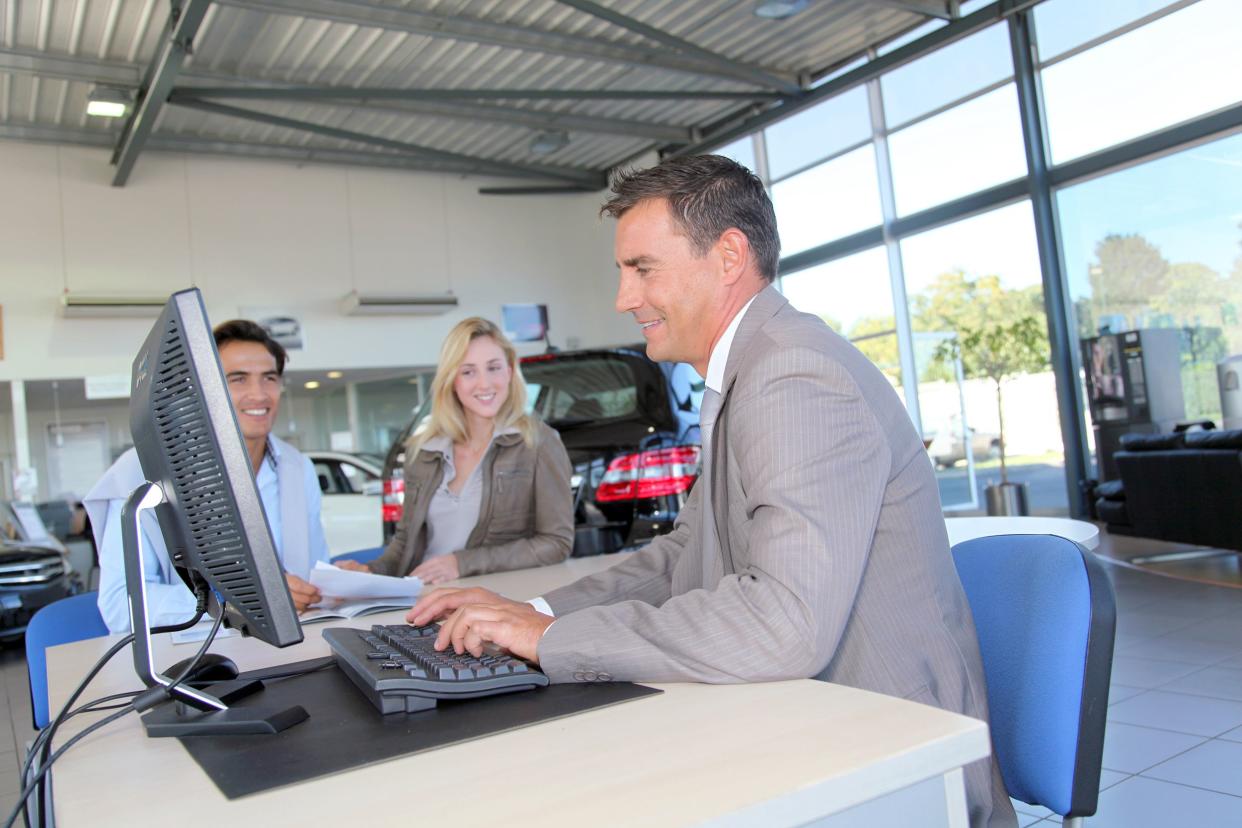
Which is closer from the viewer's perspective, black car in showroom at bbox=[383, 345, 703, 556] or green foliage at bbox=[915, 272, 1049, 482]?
black car in showroom at bbox=[383, 345, 703, 556]

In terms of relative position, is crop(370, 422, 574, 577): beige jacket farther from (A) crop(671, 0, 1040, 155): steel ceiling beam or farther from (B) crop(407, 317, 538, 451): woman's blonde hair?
(A) crop(671, 0, 1040, 155): steel ceiling beam

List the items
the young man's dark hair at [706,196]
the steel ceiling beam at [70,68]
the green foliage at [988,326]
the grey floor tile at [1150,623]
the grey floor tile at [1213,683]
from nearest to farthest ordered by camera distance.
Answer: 1. the young man's dark hair at [706,196]
2. the grey floor tile at [1213,683]
3. the grey floor tile at [1150,623]
4. the steel ceiling beam at [70,68]
5. the green foliage at [988,326]

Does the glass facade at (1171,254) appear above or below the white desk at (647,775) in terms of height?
above

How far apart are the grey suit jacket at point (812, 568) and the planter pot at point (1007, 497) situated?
7.76 m

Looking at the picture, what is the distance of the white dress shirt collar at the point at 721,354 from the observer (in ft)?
4.31

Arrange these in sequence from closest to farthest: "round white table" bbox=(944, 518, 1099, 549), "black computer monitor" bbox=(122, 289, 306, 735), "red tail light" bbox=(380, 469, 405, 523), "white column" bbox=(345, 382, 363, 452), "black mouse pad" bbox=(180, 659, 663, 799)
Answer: "black mouse pad" bbox=(180, 659, 663, 799) → "black computer monitor" bbox=(122, 289, 306, 735) → "round white table" bbox=(944, 518, 1099, 549) → "red tail light" bbox=(380, 469, 405, 523) → "white column" bbox=(345, 382, 363, 452)

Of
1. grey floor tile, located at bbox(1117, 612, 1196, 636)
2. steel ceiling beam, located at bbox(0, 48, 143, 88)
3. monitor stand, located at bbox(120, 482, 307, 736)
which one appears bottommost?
grey floor tile, located at bbox(1117, 612, 1196, 636)

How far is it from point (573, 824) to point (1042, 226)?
8951 mm

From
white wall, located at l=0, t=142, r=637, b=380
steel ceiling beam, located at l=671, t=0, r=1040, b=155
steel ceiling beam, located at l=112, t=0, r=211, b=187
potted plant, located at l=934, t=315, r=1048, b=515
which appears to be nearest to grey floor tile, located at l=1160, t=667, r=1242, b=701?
potted plant, located at l=934, t=315, r=1048, b=515

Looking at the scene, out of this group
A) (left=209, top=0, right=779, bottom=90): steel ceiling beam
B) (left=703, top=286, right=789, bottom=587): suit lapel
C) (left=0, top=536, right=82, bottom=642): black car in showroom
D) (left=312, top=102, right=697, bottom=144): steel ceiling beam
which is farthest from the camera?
(left=312, top=102, right=697, bottom=144): steel ceiling beam

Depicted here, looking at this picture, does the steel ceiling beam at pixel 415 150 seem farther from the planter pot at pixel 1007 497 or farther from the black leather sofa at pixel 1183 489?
the black leather sofa at pixel 1183 489

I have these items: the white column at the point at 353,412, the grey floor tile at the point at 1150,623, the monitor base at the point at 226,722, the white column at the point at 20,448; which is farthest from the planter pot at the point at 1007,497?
the white column at the point at 20,448

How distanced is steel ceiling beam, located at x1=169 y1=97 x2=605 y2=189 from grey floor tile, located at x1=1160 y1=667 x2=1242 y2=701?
28.8 feet

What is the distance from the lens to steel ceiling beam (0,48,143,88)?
817cm
